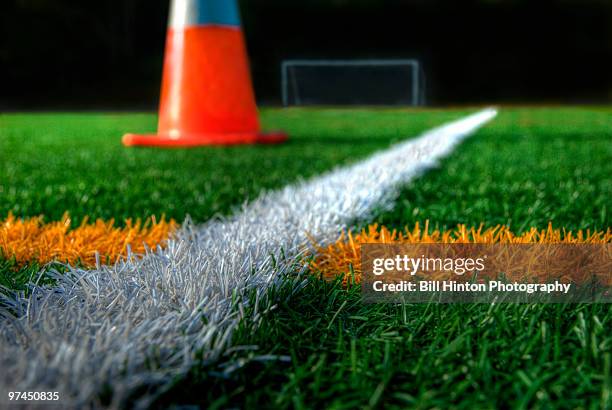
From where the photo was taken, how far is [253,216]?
5.82 feet

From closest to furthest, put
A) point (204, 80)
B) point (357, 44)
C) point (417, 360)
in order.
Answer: point (417, 360) → point (204, 80) → point (357, 44)

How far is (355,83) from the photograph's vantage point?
1870cm

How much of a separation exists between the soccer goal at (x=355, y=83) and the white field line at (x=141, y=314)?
16.8m

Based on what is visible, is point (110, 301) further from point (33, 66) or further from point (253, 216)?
point (33, 66)

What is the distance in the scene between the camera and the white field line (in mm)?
703

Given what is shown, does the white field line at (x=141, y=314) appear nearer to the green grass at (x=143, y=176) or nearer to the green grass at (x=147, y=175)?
the green grass at (x=143, y=176)

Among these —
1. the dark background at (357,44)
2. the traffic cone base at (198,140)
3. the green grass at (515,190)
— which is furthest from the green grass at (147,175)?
the dark background at (357,44)

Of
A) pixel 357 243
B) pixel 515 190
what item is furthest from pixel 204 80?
pixel 357 243

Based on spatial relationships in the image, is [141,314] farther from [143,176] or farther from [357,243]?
[143,176]

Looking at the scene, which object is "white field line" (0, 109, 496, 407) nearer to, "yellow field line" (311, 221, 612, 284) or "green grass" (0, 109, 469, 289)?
"yellow field line" (311, 221, 612, 284)

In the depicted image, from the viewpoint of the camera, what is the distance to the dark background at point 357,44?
20.5 m

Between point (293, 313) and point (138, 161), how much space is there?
292cm

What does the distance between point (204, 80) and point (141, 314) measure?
414 centimetres

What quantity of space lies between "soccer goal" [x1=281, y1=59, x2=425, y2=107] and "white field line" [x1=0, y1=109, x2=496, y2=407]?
16.8 m
